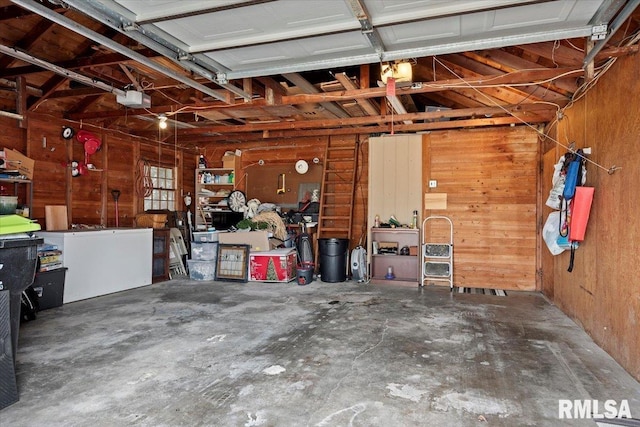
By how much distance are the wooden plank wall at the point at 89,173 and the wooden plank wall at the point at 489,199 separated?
547 cm

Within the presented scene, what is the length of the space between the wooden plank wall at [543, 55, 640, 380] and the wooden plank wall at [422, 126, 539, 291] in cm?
199

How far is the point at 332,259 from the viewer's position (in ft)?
21.8

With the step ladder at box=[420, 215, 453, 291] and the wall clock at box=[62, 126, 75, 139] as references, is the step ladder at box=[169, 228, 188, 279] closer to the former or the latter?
the wall clock at box=[62, 126, 75, 139]

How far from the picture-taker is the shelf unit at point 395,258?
21.6ft

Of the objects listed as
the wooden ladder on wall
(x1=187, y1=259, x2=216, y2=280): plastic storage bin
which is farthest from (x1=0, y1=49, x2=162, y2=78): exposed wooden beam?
the wooden ladder on wall

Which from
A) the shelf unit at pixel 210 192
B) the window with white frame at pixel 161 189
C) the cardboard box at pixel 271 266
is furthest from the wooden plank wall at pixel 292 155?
the cardboard box at pixel 271 266

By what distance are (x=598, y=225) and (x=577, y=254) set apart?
705 mm

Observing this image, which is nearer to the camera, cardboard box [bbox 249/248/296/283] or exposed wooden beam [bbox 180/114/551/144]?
exposed wooden beam [bbox 180/114/551/144]

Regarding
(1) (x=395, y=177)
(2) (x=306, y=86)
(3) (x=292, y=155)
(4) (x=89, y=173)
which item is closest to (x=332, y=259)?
(1) (x=395, y=177)

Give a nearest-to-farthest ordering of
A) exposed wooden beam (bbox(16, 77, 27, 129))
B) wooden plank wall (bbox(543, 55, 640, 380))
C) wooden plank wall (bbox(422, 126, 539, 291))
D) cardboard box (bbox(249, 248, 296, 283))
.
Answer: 1. wooden plank wall (bbox(543, 55, 640, 380))
2. exposed wooden beam (bbox(16, 77, 27, 129))
3. wooden plank wall (bbox(422, 126, 539, 291))
4. cardboard box (bbox(249, 248, 296, 283))

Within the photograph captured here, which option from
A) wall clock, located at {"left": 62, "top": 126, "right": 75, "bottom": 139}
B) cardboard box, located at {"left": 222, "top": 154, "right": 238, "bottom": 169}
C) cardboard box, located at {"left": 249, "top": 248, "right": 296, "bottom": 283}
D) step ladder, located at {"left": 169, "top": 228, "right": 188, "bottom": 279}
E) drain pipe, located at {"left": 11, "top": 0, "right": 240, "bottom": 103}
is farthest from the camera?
cardboard box, located at {"left": 222, "top": 154, "right": 238, "bottom": 169}

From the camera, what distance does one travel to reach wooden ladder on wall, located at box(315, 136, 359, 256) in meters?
7.46

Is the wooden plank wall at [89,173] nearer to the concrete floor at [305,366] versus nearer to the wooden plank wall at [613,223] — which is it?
the concrete floor at [305,366]

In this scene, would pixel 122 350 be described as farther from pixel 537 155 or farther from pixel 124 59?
pixel 537 155
